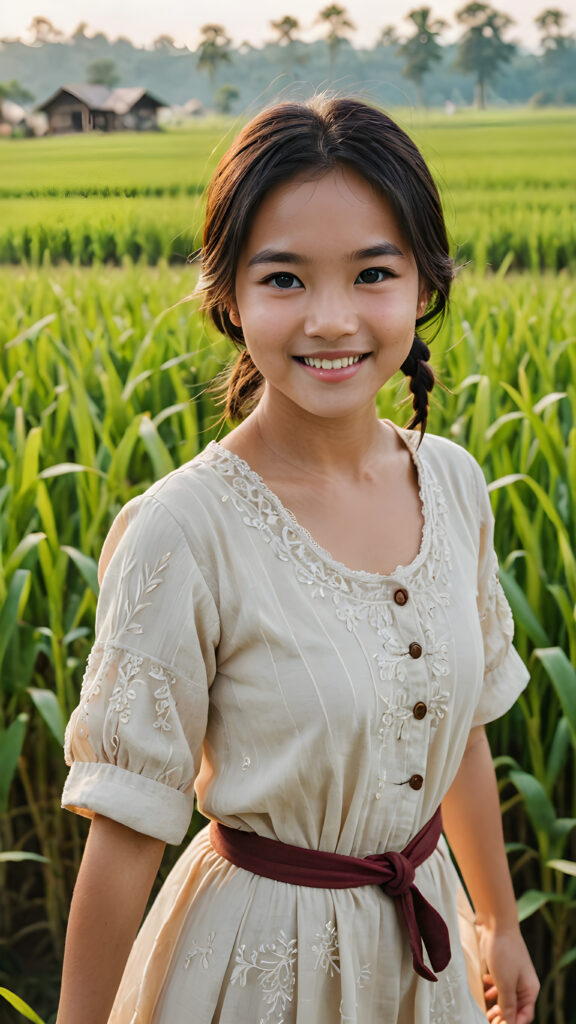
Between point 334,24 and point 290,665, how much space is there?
147 inches

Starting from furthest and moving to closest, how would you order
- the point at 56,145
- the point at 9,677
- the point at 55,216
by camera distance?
1. the point at 9,677
2. the point at 56,145
3. the point at 55,216

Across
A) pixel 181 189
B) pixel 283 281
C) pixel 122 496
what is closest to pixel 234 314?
pixel 283 281

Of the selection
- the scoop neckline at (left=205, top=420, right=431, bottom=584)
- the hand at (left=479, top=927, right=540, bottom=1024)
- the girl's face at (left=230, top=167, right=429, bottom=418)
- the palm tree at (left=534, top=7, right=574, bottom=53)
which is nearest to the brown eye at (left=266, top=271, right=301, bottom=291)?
the girl's face at (left=230, top=167, right=429, bottom=418)

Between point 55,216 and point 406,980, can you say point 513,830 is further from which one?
point 55,216

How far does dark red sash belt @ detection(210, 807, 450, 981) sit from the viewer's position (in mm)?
742

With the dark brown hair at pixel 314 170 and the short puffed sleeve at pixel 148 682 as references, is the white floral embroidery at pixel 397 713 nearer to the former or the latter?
the short puffed sleeve at pixel 148 682

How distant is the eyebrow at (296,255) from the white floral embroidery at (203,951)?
47cm

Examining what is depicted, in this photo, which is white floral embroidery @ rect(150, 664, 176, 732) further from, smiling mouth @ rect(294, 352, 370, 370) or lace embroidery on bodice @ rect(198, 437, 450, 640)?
smiling mouth @ rect(294, 352, 370, 370)

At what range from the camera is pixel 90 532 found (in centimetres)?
158

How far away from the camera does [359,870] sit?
747 mm

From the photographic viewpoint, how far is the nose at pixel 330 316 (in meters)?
0.68

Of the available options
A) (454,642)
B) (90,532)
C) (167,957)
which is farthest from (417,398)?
(90,532)

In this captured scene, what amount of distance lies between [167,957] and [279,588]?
0.30m

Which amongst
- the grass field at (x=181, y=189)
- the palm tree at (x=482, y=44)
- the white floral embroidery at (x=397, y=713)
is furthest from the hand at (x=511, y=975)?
the palm tree at (x=482, y=44)
